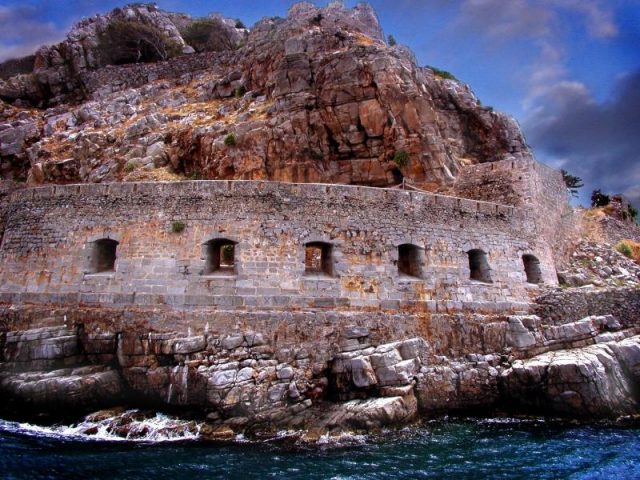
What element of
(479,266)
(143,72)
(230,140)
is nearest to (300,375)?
(479,266)

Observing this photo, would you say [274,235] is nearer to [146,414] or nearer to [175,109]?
[146,414]

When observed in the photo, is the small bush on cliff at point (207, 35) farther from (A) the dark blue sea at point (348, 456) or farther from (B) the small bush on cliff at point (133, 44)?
(A) the dark blue sea at point (348, 456)

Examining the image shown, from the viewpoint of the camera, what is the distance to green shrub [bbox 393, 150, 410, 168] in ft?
75.5

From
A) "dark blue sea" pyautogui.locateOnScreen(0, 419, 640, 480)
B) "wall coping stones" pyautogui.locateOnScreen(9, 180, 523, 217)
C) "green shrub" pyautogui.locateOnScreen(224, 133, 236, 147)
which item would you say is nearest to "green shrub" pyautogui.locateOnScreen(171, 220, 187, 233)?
"wall coping stones" pyautogui.locateOnScreen(9, 180, 523, 217)

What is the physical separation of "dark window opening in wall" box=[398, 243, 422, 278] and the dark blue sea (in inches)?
194

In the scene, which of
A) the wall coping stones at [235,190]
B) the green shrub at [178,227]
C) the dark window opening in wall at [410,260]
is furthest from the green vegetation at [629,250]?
the green shrub at [178,227]

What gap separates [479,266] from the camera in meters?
15.6

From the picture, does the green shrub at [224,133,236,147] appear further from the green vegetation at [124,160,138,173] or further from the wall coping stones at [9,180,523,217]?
the wall coping stones at [9,180,523,217]

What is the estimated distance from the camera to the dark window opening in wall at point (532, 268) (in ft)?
54.1

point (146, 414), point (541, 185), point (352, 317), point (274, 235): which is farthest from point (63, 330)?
point (541, 185)

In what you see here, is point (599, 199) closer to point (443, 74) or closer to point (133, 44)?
point (443, 74)

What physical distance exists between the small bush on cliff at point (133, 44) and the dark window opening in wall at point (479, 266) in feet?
134

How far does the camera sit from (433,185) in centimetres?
2212

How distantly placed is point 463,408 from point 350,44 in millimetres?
22922
